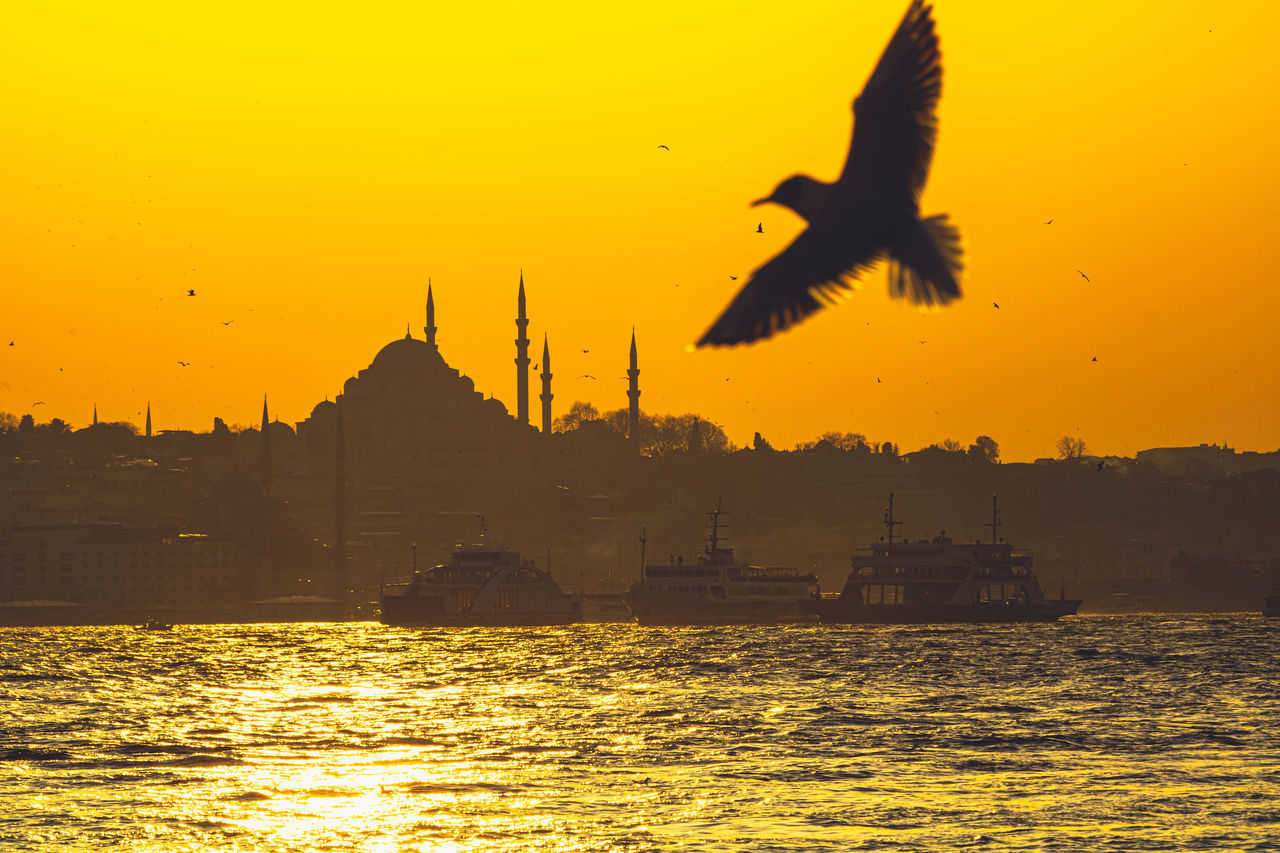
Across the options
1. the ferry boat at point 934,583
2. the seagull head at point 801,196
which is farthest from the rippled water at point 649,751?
the ferry boat at point 934,583

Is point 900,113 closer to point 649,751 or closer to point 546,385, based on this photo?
point 649,751

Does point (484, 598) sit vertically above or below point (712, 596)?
above

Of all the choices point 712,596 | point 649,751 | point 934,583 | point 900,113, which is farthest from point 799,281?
point 934,583

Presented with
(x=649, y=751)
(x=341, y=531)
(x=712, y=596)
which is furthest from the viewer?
(x=341, y=531)

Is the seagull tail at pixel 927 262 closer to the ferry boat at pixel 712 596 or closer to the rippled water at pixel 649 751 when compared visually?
the rippled water at pixel 649 751

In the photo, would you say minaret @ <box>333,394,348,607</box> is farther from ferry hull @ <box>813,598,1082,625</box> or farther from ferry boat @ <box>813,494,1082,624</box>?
ferry boat @ <box>813,494,1082,624</box>

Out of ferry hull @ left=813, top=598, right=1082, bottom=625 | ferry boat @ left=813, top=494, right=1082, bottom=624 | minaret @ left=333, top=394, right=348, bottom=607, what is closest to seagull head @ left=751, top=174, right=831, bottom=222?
ferry boat @ left=813, top=494, right=1082, bottom=624
